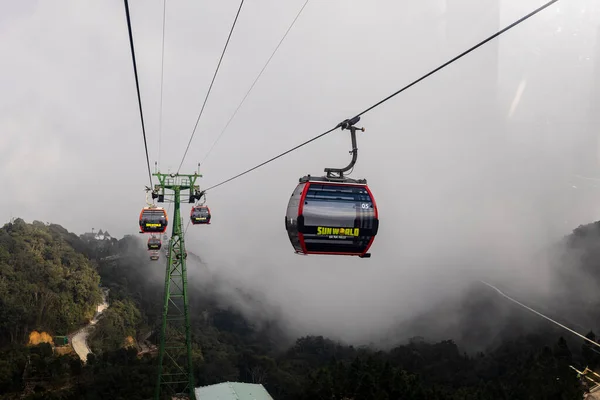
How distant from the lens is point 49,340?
6825cm

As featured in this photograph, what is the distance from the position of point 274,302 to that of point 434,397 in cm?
13227

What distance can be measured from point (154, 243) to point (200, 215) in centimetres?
1070

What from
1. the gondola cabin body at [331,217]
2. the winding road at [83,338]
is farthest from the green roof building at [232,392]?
the gondola cabin body at [331,217]

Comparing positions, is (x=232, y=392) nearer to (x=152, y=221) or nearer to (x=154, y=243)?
(x=154, y=243)

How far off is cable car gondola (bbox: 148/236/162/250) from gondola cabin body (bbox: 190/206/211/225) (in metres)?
9.50

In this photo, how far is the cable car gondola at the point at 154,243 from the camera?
129ft

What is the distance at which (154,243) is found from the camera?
1583 inches

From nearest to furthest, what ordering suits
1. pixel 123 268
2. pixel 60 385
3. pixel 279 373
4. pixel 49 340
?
pixel 60 385 < pixel 49 340 < pixel 279 373 < pixel 123 268

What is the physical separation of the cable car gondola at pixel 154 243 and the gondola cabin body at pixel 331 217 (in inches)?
1222

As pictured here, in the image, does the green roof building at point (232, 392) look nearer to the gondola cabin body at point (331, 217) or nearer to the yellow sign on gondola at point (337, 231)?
the gondola cabin body at point (331, 217)

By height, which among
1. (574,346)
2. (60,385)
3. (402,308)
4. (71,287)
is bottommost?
(402,308)

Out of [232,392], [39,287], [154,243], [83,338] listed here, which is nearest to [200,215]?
[154,243]

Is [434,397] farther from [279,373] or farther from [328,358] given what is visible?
[328,358]

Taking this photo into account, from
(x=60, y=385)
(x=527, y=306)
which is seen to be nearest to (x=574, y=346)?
(x=527, y=306)
